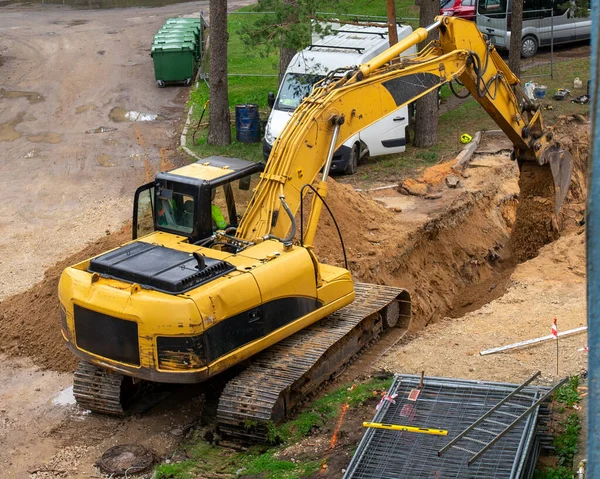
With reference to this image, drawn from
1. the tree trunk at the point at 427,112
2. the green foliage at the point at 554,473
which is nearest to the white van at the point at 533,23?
the tree trunk at the point at 427,112

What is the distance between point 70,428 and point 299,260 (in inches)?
128

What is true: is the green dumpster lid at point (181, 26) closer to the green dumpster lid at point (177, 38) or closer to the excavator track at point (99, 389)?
the green dumpster lid at point (177, 38)

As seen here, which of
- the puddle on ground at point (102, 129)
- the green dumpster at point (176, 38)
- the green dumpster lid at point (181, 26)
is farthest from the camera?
the green dumpster lid at point (181, 26)

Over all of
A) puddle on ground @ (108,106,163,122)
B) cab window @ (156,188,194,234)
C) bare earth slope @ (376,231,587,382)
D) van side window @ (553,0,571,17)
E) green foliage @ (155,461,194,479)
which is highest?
van side window @ (553,0,571,17)

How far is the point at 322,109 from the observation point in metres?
10.6

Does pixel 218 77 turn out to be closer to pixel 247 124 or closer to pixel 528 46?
pixel 247 124

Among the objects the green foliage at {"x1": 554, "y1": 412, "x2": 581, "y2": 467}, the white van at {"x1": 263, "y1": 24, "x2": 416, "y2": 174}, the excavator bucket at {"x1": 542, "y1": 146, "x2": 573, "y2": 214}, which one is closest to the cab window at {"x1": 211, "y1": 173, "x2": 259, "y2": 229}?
the green foliage at {"x1": 554, "y1": 412, "x2": 581, "y2": 467}

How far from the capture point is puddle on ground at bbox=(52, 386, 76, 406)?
35.3 feet

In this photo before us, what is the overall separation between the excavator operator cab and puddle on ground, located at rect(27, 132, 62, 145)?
11979 mm

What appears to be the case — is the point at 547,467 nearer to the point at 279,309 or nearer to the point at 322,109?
the point at 279,309

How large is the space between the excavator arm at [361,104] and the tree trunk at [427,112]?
20.1 ft

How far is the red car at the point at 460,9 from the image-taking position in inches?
1156

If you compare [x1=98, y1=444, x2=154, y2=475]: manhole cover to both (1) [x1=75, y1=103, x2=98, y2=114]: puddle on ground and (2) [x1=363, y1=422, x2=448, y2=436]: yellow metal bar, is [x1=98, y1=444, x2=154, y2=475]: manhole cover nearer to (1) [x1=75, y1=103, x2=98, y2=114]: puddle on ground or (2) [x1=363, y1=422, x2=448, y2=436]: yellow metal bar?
(2) [x1=363, y1=422, x2=448, y2=436]: yellow metal bar

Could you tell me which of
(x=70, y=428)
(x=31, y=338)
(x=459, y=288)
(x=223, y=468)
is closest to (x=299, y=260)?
(x=223, y=468)
